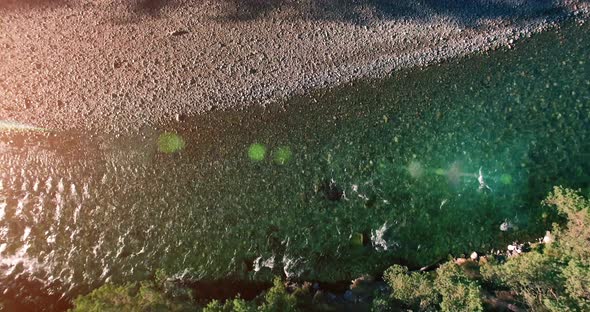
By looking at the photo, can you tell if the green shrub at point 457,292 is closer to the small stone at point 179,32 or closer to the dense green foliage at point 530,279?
the dense green foliage at point 530,279

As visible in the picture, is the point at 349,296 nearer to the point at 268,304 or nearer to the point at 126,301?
the point at 268,304

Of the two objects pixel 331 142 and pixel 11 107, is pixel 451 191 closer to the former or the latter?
pixel 331 142

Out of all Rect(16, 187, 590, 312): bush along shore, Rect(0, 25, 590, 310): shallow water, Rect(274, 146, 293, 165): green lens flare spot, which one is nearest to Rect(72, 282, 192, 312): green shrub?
Rect(16, 187, 590, 312): bush along shore

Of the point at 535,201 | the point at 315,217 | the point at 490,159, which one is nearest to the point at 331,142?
the point at 315,217

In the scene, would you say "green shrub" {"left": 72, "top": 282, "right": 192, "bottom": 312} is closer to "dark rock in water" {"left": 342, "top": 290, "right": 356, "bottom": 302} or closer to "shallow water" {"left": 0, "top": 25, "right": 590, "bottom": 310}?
"shallow water" {"left": 0, "top": 25, "right": 590, "bottom": 310}

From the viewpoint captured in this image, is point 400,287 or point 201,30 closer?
point 400,287

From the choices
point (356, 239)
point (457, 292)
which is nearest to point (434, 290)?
point (457, 292)
